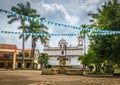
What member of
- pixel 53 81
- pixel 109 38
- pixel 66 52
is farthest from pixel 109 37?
pixel 66 52

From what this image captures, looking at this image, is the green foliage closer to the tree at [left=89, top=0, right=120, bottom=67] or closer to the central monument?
the tree at [left=89, top=0, right=120, bottom=67]

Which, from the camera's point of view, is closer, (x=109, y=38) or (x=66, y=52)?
(x=109, y=38)

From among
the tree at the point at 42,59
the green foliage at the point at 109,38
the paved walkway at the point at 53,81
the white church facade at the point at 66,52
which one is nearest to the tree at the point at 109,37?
the green foliage at the point at 109,38

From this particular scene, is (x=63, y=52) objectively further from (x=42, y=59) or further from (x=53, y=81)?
(x=53, y=81)

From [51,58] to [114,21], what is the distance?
6777 centimetres

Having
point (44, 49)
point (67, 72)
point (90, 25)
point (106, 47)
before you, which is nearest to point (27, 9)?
point (90, 25)

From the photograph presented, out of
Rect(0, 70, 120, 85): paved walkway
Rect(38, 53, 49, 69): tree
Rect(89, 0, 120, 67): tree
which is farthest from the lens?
Rect(38, 53, 49, 69): tree

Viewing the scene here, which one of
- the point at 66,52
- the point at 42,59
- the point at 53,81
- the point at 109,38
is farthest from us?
the point at 66,52

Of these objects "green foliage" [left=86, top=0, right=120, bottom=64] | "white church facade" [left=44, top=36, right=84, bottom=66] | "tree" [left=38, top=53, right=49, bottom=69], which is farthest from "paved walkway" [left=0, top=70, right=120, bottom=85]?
"white church facade" [left=44, top=36, right=84, bottom=66]

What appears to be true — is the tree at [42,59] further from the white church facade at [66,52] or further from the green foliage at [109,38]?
the green foliage at [109,38]

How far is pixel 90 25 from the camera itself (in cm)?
4594

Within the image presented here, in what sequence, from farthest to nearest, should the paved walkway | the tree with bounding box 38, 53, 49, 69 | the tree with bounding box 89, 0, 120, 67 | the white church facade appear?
the white church facade, the tree with bounding box 38, 53, 49, 69, the tree with bounding box 89, 0, 120, 67, the paved walkway

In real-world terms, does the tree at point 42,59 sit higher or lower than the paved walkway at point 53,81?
higher

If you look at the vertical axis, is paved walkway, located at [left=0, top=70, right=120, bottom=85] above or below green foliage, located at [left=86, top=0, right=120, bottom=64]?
below
